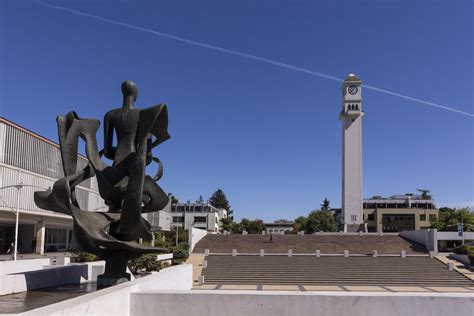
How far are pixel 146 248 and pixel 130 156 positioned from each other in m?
2.47

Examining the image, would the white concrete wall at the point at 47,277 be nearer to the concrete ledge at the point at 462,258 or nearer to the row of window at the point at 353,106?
the concrete ledge at the point at 462,258

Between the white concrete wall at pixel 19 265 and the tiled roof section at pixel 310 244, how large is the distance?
91.5 ft

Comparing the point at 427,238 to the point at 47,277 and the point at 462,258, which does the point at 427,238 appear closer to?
the point at 462,258

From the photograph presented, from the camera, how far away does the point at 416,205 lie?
3725 inches


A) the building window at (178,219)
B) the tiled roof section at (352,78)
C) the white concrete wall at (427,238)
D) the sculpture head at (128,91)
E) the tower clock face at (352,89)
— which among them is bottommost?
the white concrete wall at (427,238)

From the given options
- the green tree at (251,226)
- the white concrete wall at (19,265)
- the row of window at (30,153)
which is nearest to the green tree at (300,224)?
the green tree at (251,226)

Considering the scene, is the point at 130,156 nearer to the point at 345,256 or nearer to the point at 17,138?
the point at 17,138

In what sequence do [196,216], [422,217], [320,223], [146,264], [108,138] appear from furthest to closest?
[196,216], [422,217], [320,223], [146,264], [108,138]

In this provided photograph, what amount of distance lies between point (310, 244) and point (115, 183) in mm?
39470

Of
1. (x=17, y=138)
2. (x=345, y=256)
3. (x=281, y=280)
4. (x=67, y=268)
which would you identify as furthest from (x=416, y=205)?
(x=67, y=268)

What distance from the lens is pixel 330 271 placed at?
113 feet

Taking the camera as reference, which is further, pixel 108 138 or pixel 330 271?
pixel 330 271

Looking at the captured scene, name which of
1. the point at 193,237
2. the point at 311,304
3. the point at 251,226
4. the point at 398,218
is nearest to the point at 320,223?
the point at 251,226

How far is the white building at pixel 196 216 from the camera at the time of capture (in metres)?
93.9
